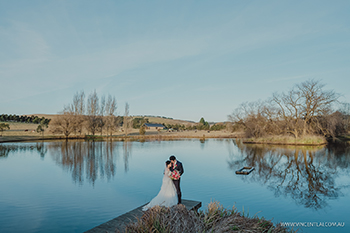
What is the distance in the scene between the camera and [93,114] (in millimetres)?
52312

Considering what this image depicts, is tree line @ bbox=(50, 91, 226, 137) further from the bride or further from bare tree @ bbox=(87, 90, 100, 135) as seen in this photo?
the bride

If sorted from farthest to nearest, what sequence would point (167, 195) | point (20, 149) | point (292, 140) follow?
1. point (292, 140)
2. point (20, 149)
3. point (167, 195)

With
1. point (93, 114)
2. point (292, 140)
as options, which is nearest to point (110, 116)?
point (93, 114)

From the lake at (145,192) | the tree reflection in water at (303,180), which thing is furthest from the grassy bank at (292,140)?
the lake at (145,192)

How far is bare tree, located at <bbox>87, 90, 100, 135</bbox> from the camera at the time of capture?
167 ft

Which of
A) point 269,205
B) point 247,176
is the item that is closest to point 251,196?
point 269,205

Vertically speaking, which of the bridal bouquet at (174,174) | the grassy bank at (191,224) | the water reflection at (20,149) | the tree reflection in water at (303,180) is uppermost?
the bridal bouquet at (174,174)

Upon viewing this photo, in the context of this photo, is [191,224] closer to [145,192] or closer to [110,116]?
[145,192]

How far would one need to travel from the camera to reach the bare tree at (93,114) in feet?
167

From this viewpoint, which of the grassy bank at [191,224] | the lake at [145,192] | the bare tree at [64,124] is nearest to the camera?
the grassy bank at [191,224]

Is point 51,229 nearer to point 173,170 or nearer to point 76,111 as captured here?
point 173,170

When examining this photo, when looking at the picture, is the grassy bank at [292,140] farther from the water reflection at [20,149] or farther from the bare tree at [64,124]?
the bare tree at [64,124]

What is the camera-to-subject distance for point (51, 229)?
6547 mm

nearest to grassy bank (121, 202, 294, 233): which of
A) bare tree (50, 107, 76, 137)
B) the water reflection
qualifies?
the water reflection
